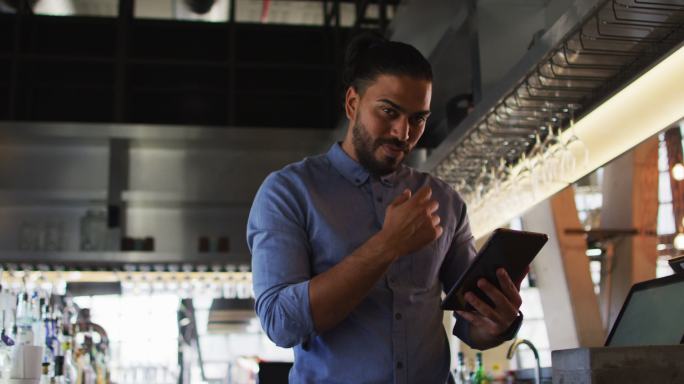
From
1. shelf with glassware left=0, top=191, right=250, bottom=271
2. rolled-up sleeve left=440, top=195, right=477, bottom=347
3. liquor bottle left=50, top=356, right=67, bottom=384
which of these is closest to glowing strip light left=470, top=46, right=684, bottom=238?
rolled-up sleeve left=440, top=195, right=477, bottom=347

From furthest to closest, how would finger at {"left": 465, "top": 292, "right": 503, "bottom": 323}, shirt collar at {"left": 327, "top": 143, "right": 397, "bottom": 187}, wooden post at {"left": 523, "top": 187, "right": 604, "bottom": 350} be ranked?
wooden post at {"left": 523, "top": 187, "right": 604, "bottom": 350} < shirt collar at {"left": 327, "top": 143, "right": 397, "bottom": 187} < finger at {"left": 465, "top": 292, "right": 503, "bottom": 323}

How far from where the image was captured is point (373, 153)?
4.81ft

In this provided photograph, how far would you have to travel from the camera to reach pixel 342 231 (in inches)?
56.4

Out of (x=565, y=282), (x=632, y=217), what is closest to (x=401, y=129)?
(x=565, y=282)

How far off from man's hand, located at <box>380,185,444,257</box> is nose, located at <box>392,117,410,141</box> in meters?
0.13

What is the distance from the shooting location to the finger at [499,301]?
1373 mm

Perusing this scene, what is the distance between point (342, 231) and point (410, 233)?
18 cm

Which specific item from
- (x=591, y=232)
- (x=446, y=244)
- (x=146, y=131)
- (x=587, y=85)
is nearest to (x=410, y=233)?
(x=446, y=244)

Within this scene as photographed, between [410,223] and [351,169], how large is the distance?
0.26m

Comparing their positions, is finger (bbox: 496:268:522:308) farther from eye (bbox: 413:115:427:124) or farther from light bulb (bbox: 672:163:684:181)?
light bulb (bbox: 672:163:684:181)

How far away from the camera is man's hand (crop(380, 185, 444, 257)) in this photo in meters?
1.28

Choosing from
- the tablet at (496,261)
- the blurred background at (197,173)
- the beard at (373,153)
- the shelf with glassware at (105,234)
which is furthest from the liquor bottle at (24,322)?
the shelf with glassware at (105,234)

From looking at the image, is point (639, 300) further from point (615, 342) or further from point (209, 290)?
point (209, 290)

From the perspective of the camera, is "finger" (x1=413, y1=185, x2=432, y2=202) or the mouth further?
the mouth
